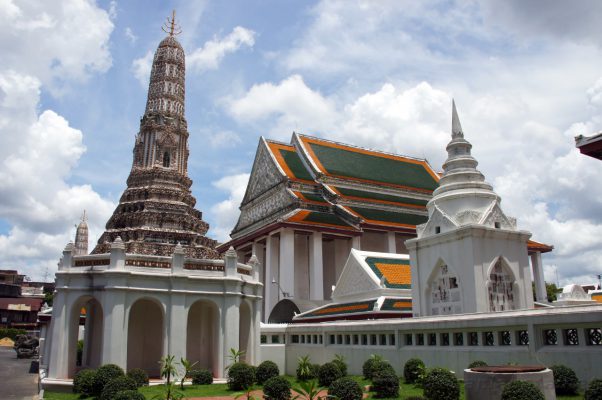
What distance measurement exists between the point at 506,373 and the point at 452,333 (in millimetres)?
5381

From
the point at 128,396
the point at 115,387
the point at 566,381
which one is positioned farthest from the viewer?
the point at 115,387

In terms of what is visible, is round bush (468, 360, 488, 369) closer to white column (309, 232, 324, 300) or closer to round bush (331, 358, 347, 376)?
round bush (331, 358, 347, 376)

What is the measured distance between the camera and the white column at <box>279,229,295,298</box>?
1415 inches

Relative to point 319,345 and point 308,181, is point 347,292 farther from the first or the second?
point 308,181

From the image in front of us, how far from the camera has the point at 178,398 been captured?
12719mm

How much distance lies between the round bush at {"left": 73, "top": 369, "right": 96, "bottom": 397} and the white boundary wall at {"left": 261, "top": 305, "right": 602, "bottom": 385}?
904 centimetres

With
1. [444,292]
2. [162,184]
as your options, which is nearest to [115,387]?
[444,292]

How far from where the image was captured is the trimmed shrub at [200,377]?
18.6 m

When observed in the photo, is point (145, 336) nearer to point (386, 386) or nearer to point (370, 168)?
point (386, 386)

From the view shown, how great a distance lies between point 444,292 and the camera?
21.3m

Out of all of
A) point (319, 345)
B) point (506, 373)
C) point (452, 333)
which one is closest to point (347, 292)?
point (319, 345)

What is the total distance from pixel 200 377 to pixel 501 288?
11.8 m

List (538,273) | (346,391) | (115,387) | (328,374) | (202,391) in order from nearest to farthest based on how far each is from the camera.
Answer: (346,391) → (115,387) → (202,391) → (328,374) → (538,273)

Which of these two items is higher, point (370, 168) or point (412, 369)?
point (370, 168)
